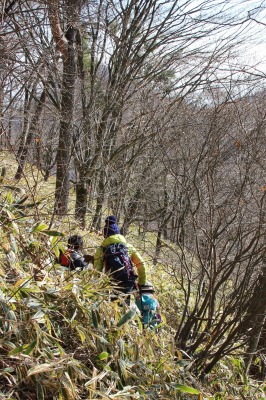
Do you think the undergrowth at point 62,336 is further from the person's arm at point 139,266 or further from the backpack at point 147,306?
the person's arm at point 139,266

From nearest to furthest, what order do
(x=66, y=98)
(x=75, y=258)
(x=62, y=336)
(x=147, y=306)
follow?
(x=62, y=336), (x=75, y=258), (x=147, y=306), (x=66, y=98)

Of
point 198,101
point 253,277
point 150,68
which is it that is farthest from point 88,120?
point 253,277

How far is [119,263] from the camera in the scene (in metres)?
3.97

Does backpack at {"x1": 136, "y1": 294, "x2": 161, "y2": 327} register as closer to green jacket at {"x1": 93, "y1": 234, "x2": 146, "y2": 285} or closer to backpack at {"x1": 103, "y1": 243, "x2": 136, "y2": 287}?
backpack at {"x1": 103, "y1": 243, "x2": 136, "y2": 287}

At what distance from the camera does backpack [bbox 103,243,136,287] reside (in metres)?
3.95

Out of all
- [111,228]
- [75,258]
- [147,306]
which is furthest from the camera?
[111,228]

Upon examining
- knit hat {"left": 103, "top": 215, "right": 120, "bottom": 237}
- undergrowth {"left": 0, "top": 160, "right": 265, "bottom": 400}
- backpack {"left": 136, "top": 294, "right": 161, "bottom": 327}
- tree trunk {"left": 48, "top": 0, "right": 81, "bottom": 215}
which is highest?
tree trunk {"left": 48, "top": 0, "right": 81, "bottom": 215}

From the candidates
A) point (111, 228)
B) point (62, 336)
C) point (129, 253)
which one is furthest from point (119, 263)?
point (62, 336)

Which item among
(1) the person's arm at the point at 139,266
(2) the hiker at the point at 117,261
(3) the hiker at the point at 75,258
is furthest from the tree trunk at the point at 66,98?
(3) the hiker at the point at 75,258

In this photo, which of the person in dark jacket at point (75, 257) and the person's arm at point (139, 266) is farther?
the person's arm at point (139, 266)

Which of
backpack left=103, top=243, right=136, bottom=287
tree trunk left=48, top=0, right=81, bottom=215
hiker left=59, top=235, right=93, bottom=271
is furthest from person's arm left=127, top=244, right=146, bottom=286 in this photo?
tree trunk left=48, top=0, right=81, bottom=215

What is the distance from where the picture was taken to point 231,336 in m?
3.66

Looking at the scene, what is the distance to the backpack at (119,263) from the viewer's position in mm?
3951

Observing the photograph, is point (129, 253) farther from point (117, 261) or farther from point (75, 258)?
point (75, 258)
